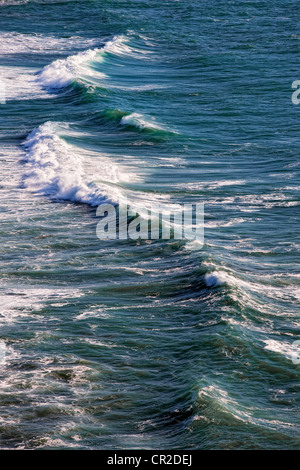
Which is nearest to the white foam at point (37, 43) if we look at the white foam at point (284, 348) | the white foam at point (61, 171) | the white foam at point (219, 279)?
the white foam at point (61, 171)

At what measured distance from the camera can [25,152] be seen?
2594cm

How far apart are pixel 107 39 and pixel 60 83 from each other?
41.9 ft

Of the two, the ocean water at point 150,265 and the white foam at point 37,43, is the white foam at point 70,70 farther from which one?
the white foam at point 37,43

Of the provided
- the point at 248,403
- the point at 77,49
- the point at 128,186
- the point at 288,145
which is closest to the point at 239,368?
the point at 248,403

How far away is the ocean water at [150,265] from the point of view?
11.0 metres

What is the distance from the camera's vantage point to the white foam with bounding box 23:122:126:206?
2123cm

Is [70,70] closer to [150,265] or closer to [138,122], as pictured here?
[138,122]

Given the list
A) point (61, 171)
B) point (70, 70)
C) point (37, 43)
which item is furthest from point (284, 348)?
point (37, 43)

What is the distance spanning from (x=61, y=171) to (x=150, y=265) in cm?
789

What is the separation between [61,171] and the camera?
2312cm

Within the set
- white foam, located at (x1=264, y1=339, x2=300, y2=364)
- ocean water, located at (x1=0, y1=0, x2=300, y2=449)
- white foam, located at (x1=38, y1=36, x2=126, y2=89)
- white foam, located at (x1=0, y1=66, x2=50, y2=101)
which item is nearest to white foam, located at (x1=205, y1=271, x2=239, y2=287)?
ocean water, located at (x1=0, y1=0, x2=300, y2=449)

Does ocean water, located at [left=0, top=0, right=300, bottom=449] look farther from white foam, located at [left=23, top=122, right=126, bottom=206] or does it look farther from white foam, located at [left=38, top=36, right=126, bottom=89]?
white foam, located at [left=38, top=36, right=126, bottom=89]

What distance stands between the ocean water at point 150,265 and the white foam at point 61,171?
7 cm

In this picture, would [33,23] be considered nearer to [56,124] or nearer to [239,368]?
[56,124]
